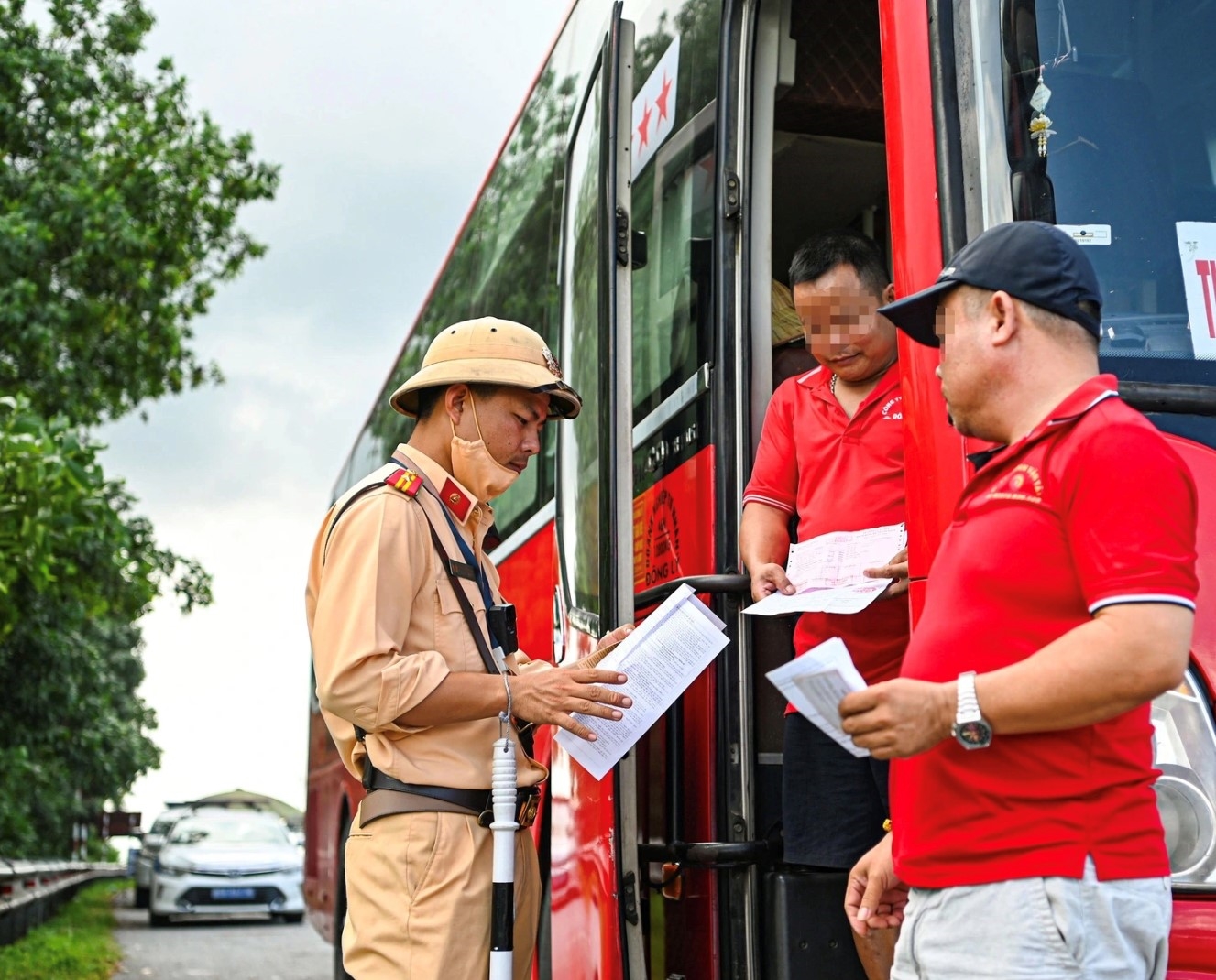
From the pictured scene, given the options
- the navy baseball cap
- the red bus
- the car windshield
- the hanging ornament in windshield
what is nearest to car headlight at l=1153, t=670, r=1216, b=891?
the red bus

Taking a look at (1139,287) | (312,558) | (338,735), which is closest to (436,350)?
(312,558)

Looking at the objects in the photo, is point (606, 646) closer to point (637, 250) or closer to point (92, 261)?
point (637, 250)

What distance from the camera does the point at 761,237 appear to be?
345 cm

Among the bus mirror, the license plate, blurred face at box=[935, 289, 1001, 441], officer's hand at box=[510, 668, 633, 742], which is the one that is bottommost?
the license plate

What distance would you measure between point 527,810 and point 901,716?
51.0 inches

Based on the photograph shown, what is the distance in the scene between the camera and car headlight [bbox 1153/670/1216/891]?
2.11 metres

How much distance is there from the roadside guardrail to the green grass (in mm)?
124

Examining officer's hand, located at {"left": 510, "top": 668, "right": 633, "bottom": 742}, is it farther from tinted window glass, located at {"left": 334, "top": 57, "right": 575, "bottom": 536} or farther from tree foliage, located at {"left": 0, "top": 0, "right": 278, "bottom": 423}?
tree foliage, located at {"left": 0, "top": 0, "right": 278, "bottom": 423}

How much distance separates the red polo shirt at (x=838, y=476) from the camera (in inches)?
116

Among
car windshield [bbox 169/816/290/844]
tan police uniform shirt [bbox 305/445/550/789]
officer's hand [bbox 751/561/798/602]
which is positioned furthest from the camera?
car windshield [bbox 169/816/290/844]

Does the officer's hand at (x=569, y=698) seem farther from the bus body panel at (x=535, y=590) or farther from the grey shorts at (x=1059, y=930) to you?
the bus body panel at (x=535, y=590)

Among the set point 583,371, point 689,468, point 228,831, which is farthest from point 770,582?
point 228,831

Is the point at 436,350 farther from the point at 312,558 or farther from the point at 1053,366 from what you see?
the point at 1053,366

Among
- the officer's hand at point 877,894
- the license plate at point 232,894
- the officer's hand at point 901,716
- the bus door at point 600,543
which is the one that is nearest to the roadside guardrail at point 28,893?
the license plate at point 232,894
